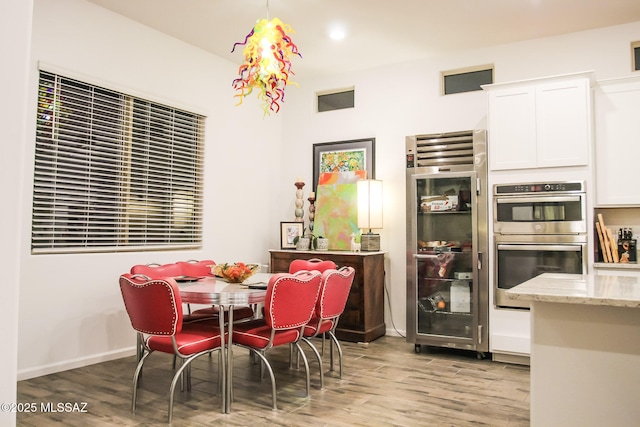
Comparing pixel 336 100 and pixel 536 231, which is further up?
pixel 336 100

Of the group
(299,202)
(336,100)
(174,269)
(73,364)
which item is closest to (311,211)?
(299,202)

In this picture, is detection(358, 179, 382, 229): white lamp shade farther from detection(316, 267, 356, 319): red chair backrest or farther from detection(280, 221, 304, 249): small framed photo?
detection(316, 267, 356, 319): red chair backrest

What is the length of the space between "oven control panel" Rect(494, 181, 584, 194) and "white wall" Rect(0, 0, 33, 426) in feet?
12.5

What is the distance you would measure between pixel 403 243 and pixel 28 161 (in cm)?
368

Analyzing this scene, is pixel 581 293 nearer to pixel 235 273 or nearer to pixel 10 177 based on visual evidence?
pixel 10 177

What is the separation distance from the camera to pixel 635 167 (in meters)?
3.96

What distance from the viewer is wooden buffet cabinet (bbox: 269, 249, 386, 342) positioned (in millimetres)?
4891

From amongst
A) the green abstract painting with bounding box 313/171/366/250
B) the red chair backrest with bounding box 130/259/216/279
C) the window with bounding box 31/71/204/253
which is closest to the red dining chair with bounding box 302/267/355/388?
the red chair backrest with bounding box 130/259/216/279

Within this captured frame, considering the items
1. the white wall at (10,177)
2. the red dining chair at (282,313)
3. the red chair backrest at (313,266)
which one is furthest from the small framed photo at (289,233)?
the white wall at (10,177)

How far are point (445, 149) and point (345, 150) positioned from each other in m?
1.43

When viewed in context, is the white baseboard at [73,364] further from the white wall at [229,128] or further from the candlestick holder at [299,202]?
the candlestick holder at [299,202]

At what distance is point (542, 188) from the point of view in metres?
4.06

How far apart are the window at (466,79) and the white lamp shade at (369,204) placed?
1.30 metres

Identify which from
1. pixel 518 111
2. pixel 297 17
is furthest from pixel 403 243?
pixel 297 17
